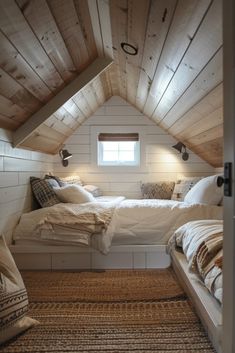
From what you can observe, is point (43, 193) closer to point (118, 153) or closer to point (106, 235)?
point (106, 235)

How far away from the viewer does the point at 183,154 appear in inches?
158

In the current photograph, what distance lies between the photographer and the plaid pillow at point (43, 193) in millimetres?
Answer: 2989

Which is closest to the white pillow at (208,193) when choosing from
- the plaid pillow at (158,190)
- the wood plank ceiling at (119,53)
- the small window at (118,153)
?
the wood plank ceiling at (119,53)

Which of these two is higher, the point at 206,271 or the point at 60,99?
the point at 60,99

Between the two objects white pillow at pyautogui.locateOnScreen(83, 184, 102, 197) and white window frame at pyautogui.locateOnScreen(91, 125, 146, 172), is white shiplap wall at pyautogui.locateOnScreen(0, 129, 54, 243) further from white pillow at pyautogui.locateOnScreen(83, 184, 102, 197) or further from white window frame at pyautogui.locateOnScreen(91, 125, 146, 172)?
white window frame at pyautogui.locateOnScreen(91, 125, 146, 172)

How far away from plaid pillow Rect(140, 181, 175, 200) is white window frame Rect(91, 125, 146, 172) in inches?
13.2

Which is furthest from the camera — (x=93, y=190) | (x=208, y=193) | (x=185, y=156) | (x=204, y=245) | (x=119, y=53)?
(x=185, y=156)

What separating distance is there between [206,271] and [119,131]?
2.80 metres

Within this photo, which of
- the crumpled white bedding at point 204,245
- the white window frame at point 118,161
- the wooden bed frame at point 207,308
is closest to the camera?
the wooden bed frame at point 207,308

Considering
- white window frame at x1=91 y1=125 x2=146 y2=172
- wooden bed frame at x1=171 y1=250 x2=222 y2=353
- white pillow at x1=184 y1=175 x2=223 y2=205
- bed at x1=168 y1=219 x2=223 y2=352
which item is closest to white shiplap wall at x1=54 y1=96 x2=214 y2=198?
white window frame at x1=91 y1=125 x2=146 y2=172

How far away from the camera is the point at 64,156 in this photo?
4012 millimetres

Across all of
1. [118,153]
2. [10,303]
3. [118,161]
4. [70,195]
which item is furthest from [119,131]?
[10,303]

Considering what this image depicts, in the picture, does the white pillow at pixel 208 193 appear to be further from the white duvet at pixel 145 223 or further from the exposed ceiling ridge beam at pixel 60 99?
the exposed ceiling ridge beam at pixel 60 99

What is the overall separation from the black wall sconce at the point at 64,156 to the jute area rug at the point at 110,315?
6.08 ft
